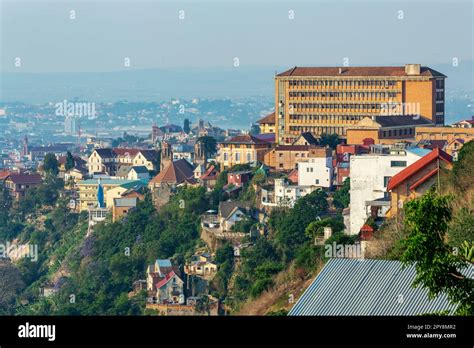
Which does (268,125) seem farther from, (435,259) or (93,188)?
(435,259)

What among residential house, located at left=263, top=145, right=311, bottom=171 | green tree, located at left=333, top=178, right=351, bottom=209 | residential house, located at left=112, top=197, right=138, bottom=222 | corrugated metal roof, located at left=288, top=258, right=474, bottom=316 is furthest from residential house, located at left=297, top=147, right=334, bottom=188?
corrugated metal roof, located at left=288, top=258, right=474, bottom=316

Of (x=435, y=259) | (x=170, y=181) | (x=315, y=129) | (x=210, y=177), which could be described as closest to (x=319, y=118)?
(x=315, y=129)

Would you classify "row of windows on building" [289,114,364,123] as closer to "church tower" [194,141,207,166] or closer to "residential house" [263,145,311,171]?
"residential house" [263,145,311,171]

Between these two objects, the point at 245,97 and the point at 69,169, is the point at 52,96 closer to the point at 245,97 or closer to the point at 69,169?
the point at 245,97

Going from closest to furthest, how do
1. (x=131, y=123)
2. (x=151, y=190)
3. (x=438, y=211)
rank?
1. (x=438, y=211)
2. (x=151, y=190)
3. (x=131, y=123)

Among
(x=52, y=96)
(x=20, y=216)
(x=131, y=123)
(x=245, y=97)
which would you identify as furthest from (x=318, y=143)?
(x=131, y=123)

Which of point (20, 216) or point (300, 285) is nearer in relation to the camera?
point (300, 285)

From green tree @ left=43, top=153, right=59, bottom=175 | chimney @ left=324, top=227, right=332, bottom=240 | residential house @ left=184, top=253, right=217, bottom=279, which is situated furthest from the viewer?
green tree @ left=43, top=153, right=59, bottom=175
